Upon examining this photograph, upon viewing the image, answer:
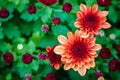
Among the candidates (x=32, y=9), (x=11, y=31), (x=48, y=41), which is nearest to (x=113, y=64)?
(x=48, y=41)

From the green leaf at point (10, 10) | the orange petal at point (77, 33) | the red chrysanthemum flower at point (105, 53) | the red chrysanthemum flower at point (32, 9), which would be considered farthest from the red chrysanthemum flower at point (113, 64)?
the green leaf at point (10, 10)

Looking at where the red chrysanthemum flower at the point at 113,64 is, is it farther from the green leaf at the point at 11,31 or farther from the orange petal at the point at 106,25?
the green leaf at the point at 11,31

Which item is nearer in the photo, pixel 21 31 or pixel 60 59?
pixel 60 59

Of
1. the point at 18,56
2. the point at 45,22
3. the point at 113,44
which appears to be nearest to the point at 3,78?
the point at 18,56

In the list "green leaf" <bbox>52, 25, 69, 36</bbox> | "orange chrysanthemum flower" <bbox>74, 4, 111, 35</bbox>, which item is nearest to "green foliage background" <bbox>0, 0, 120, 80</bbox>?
"green leaf" <bbox>52, 25, 69, 36</bbox>

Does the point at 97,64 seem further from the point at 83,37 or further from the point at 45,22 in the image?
the point at 45,22

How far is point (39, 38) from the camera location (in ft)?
6.17

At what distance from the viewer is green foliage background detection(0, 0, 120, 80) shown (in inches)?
73.4

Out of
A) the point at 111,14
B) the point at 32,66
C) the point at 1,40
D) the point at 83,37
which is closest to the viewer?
the point at 83,37

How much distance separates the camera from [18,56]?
188cm

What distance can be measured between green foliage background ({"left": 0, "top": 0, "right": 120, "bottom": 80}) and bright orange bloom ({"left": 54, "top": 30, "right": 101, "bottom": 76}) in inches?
6.5

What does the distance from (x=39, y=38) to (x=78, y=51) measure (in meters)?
0.29

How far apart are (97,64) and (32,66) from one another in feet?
1.23

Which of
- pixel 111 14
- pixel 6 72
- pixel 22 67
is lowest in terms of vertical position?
pixel 6 72
